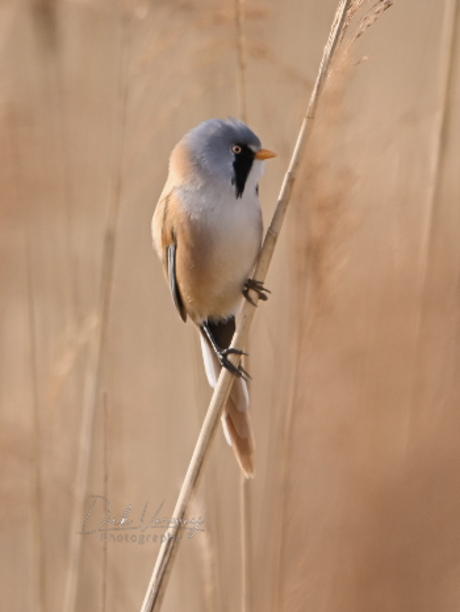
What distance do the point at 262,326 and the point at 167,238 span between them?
0.52 m

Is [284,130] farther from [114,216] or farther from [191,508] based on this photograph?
[191,508]

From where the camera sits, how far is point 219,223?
6.98 feet

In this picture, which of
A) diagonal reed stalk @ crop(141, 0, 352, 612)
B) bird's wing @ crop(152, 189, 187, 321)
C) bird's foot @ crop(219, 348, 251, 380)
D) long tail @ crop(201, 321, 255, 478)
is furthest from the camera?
bird's wing @ crop(152, 189, 187, 321)

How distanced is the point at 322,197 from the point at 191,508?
84 centimetres

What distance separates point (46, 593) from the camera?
6.96 feet

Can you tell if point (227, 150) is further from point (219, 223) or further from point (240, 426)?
point (240, 426)

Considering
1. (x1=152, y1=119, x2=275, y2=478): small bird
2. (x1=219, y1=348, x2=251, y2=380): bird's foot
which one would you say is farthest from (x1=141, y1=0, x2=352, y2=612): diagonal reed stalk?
(x1=152, y1=119, x2=275, y2=478): small bird

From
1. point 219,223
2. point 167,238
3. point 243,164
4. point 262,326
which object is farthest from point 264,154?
point 262,326

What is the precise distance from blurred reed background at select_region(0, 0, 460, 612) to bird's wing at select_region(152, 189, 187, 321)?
13cm

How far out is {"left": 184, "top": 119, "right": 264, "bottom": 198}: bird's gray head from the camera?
6.78ft

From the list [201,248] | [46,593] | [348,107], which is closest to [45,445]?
[46,593]

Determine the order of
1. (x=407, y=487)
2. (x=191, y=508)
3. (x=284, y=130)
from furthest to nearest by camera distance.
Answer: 1. (x=284, y=130)
2. (x=407, y=487)
3. (x=191, y=508)

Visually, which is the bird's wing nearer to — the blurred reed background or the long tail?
the blurred reed background

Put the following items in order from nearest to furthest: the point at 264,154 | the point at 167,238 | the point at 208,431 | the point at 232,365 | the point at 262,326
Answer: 1. the point at 208,431
2. the point at 232,365
3. the point at 264,154
4. the point at 167,238
5. the point at 262,326
